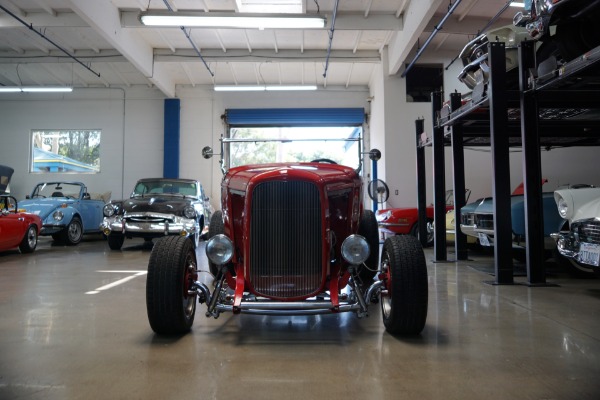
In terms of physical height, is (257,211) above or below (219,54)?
below

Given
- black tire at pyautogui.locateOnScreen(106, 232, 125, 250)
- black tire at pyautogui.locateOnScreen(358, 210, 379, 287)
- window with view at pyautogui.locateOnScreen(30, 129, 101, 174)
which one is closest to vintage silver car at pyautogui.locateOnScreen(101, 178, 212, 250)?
black tire at pyautogui.locateOnScreen(106, 232, 125, 250)

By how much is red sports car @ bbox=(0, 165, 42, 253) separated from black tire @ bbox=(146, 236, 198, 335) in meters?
5.59

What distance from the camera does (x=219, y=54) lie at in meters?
11.7

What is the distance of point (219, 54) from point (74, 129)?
20.6 feet

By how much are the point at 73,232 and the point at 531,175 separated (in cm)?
902

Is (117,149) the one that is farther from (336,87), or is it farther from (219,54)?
(336,87)

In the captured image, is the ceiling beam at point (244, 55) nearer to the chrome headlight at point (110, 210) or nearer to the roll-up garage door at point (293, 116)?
the roll-up garage door at point (293, 116)

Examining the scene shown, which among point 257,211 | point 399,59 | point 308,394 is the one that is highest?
point 399,59

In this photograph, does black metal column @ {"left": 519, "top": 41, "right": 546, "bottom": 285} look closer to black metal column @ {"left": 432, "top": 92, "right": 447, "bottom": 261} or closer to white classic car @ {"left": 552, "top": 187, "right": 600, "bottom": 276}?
white classic car @ {"left": 552, "top": 187, "right": 600, "bottom": 276}

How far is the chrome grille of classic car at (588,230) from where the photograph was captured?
3406 millimetres

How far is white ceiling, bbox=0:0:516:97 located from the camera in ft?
29.6

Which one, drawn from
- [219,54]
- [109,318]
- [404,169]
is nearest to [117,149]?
[219,54]

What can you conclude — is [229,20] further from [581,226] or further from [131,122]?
[131,122]

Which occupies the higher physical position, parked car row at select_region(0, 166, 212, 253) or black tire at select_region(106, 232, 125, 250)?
parked car row at select_region(0, 166, 212, 253)
